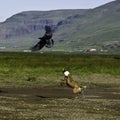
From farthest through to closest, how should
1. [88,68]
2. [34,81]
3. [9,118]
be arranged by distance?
1. [88,68]
2. [34,81]
3. [9,118]

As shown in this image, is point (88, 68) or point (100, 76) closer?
point (100, 76)

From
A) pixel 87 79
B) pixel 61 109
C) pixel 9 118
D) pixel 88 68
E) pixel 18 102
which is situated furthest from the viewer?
pixel 88 68

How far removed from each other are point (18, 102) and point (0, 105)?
2616mm

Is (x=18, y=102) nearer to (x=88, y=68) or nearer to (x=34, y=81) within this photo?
(x=34, y=81)

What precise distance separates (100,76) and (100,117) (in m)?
38.3

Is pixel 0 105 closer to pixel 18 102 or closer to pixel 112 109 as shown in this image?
pixel 18 102

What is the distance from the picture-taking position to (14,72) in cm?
6131

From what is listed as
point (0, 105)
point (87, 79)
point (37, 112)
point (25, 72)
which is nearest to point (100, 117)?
point (37, 112)

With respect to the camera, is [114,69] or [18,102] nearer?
[18,102]

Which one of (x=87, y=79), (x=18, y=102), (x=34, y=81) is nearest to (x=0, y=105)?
(x=18, y=102)

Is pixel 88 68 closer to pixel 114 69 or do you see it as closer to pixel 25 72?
pixel 114 69

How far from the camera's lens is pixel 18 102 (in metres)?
31.2

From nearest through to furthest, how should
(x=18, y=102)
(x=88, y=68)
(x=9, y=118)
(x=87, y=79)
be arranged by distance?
(x=9, y=118)
(x=18, y=102)
(x=87, y=79)
(x=88, y=68)

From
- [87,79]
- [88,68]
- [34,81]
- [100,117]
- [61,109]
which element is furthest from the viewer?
[88,68]
